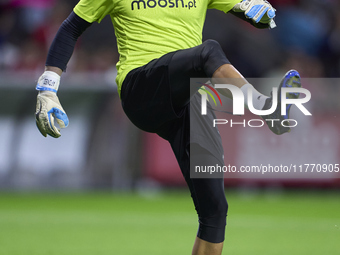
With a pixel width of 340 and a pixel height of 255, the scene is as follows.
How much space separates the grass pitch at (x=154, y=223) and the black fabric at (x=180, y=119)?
168cm

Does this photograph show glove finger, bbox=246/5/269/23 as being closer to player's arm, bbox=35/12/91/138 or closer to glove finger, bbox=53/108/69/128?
player's arm, bbox=35/12/91/138

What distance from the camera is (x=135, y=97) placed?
4180mm

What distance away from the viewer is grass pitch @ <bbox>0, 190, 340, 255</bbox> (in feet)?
20.1

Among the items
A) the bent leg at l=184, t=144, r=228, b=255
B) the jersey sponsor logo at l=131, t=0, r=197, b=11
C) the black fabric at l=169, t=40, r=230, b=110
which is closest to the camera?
the black fabric at l=169, t=40, r=230, b=110

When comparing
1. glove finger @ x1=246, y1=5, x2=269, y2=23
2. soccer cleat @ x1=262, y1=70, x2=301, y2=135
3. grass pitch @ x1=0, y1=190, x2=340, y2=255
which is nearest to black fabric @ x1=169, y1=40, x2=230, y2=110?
soccer cleat @ x1=262, y1=70, x2=301, y2=135

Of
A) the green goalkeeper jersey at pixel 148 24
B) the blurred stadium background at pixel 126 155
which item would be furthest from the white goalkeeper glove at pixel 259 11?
the blurred stadium background at pixel 126 155

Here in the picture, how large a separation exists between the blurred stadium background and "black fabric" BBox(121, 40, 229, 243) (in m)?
2.00

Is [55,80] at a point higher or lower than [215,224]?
higher

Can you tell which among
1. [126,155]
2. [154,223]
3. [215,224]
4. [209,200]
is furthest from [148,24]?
[126,155]

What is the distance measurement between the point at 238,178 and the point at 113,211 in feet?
6.99

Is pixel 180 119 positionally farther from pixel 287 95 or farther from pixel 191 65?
pixel 287 95

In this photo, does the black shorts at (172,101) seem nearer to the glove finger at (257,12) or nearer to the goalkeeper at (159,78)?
the goalkeeper at (159,78)

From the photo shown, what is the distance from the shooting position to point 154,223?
25.5 ft

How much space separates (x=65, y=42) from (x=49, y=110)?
50 cm
